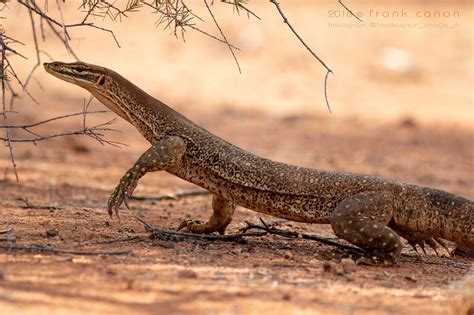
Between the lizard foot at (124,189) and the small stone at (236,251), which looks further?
the lizard foot at (124,189)

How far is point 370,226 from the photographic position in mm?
6184

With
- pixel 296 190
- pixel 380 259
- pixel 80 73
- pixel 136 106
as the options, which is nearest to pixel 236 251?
pixel 296 190

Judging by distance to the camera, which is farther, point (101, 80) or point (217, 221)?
point (217, 221)

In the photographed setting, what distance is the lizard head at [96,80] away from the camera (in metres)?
6.84

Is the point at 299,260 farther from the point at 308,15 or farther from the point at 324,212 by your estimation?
the point at 308,15

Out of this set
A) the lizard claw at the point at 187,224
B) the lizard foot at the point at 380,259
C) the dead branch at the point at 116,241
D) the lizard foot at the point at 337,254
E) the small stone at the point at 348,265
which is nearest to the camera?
the small stone at the point at 348,265

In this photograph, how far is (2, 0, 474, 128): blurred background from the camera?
17.0 m

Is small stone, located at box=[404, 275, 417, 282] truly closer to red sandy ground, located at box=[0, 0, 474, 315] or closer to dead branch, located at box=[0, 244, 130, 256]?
red sandy ground, located at box=[0, 0, 474, 315]

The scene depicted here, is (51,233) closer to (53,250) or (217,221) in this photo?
(53,250)

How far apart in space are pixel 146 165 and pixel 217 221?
3.23ft

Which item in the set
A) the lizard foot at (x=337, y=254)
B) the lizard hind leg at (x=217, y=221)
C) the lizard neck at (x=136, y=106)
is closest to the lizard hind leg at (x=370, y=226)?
the lizard foot at (x=337, y=254)

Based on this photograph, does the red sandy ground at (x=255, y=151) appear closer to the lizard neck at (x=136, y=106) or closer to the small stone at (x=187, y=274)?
the small stone at (x=187, y=274)

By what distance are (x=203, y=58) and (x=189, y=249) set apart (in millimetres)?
14832

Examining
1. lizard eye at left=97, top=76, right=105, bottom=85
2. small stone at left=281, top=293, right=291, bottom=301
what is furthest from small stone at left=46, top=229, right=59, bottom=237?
small stone at left=281, top=293, right=291, bottom=301
